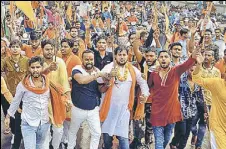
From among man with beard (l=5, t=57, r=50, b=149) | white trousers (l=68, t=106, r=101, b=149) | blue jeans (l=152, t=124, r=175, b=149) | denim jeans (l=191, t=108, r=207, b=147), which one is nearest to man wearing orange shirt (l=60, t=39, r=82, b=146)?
white trousers (l=68, t=106, r=101, b=149)

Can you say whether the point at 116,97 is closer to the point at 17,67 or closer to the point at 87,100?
the point at 87,100

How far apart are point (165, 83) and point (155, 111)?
1.28 feet

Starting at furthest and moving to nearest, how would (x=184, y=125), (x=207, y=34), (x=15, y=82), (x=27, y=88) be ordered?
(x=207, y=34) < (x=15, y=82) < (x=184, y=125) < (x=27, y=88)

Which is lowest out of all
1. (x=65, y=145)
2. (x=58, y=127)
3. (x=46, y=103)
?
(x=65, y=145)

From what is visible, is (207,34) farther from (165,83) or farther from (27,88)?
(27,88)

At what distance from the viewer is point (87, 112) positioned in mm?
5504

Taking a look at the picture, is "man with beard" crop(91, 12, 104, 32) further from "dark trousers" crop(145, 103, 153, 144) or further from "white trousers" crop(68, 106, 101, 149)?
"white trousers" crop(68, 106, 101, 149)

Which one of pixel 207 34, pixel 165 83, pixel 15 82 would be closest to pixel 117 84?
pixel 165 83

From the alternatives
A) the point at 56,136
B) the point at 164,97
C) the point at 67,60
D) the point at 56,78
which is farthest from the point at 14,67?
the point at 164,97

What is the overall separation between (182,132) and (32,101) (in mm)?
2156

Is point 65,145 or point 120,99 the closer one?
point 120,99

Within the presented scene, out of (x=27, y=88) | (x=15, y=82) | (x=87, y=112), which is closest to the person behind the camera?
(x=27, y=88)

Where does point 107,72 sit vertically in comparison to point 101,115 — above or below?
above

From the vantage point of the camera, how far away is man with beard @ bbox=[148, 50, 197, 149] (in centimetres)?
552
